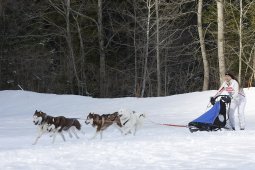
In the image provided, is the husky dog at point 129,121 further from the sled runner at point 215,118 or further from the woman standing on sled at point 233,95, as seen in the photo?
the woman standing on sled at point 233,95

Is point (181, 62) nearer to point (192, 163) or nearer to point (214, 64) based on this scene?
point (214, 64)

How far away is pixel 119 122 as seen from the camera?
44.0 ft

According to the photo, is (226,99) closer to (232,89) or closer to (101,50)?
(232,89)

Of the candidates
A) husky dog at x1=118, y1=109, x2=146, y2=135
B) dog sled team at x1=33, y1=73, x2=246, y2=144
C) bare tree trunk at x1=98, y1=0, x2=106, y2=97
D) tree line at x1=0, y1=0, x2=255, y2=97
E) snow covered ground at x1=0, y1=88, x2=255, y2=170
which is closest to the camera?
snow covered ground at x1=0, y1=88, x2=255, y2=170

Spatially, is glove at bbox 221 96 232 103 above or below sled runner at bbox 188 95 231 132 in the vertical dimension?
above

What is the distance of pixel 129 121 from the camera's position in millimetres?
13344

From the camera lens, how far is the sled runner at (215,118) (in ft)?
43.0

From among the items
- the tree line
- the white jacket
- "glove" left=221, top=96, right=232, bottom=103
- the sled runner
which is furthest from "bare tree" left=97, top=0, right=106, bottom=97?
"glove" left=221, top=96, right=232, bottom=103

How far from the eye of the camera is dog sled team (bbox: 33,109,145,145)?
12.6 m

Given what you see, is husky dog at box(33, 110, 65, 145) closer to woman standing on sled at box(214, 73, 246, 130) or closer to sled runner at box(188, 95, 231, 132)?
sled runner at box(188, 95, 231, 132)

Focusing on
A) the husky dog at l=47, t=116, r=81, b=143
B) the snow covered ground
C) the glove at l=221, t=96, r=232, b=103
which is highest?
the glove at l=221, t=96, r=232, b=103

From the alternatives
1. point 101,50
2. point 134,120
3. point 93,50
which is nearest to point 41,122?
point 134,120

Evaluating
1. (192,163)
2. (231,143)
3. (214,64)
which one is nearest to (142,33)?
(214,64)

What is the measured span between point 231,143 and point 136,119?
3.29 metres
